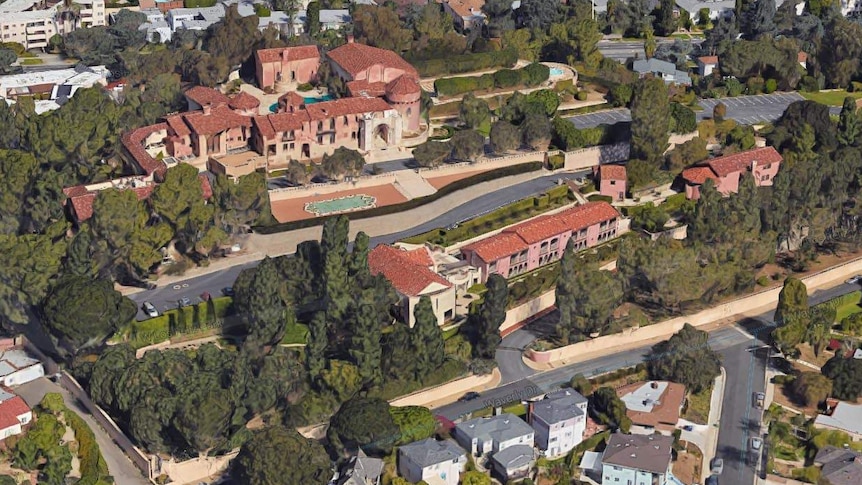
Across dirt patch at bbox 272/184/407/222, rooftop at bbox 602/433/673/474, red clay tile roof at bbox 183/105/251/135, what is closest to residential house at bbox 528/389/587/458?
rooftop at bbox 602/433/673/474

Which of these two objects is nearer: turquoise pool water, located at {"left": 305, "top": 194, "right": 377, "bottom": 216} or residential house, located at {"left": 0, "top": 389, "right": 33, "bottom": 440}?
residential house, located at {"left": 0, "top": 389, "right": 33, "bottom": 440}

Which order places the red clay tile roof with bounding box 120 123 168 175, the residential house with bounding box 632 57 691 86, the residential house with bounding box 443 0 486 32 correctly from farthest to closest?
the residential house with bounding box 443 0 486 32
the residential house with bounding box 632 57 691 86
the red clay tile roof with bounding box 120 123 168 175

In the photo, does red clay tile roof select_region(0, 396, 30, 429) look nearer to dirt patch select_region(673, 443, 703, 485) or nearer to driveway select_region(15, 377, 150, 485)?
driveway select_region(15, 377, 150, 485)

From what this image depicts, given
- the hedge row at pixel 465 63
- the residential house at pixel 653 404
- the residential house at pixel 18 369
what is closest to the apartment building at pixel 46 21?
the hedge row at pixel 465 63

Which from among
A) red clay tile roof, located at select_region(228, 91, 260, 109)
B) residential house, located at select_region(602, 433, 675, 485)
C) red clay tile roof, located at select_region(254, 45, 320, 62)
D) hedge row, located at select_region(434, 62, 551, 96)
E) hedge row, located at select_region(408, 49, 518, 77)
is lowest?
residential house, located at select_region(602, 433, 675, 485)

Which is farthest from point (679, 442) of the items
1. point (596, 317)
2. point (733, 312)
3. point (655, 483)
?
point (733, 312)

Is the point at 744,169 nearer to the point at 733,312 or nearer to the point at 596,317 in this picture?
the point at 733,312

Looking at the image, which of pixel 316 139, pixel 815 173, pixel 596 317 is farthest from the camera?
pixel 316 139

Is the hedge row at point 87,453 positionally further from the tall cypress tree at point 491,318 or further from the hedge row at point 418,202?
the hedge row at point 418,202
